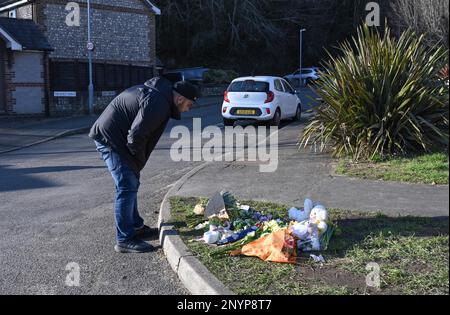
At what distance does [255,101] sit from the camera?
52.6ft

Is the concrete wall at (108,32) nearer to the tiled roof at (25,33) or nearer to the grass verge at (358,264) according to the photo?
the tiled roof at (25,33)

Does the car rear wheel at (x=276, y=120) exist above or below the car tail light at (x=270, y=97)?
below

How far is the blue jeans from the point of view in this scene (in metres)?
5.30

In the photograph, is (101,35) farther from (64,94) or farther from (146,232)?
(146,232)

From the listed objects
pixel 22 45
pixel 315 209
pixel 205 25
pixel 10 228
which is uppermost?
pixel 205 25

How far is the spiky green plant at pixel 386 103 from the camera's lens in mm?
9305

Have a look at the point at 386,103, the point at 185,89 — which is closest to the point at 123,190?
the point at 185,89

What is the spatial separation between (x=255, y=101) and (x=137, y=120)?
11.2 m

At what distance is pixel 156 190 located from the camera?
27.5 ft

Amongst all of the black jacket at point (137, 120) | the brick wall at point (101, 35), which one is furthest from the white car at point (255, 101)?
the black jacket at point (137, 120)

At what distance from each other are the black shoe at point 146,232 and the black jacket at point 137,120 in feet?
2.72

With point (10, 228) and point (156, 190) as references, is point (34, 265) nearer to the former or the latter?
point (10, 228)
